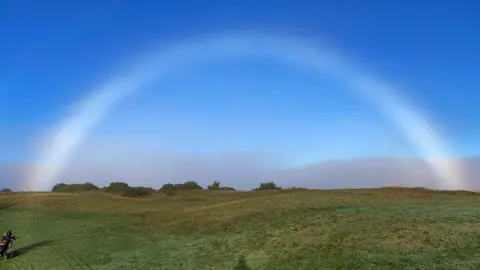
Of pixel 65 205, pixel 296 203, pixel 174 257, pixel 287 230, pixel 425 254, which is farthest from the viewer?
pixel 65 205

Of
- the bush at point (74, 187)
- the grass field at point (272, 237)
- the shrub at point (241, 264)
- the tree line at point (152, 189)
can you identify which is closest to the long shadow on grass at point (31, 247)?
the grass field at point (272, 237)

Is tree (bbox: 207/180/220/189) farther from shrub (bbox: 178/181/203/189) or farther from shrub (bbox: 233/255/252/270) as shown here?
shrub (bbox: 233/255/252/270)

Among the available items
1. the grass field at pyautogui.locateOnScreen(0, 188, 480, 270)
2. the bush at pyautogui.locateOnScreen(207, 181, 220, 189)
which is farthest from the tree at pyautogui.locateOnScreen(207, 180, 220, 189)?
the grass field at pyautogui.locateOnScreen(0, 188, 480, 270)

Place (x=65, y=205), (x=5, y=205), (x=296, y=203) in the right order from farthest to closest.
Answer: (x=5, y=205), (x=65, y=205), (x=296, y=203)

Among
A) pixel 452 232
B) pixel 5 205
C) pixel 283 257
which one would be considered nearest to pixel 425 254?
pixel 452 232

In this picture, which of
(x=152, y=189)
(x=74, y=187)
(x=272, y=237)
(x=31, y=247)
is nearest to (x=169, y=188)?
(x=152, y=189)

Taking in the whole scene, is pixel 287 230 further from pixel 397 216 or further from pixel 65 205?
pixel 65 205

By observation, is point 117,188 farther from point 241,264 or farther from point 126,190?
point 241,264

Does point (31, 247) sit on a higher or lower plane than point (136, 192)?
lower

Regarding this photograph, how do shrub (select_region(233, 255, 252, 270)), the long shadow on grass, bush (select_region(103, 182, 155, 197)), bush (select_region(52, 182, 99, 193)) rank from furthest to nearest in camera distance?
bush (select_region(52, 182, 99, 193))
bush (select_region(103, 182, 155, 197))
the long shadow on grass
shrub (select_region(233, 255, 252, 270))
